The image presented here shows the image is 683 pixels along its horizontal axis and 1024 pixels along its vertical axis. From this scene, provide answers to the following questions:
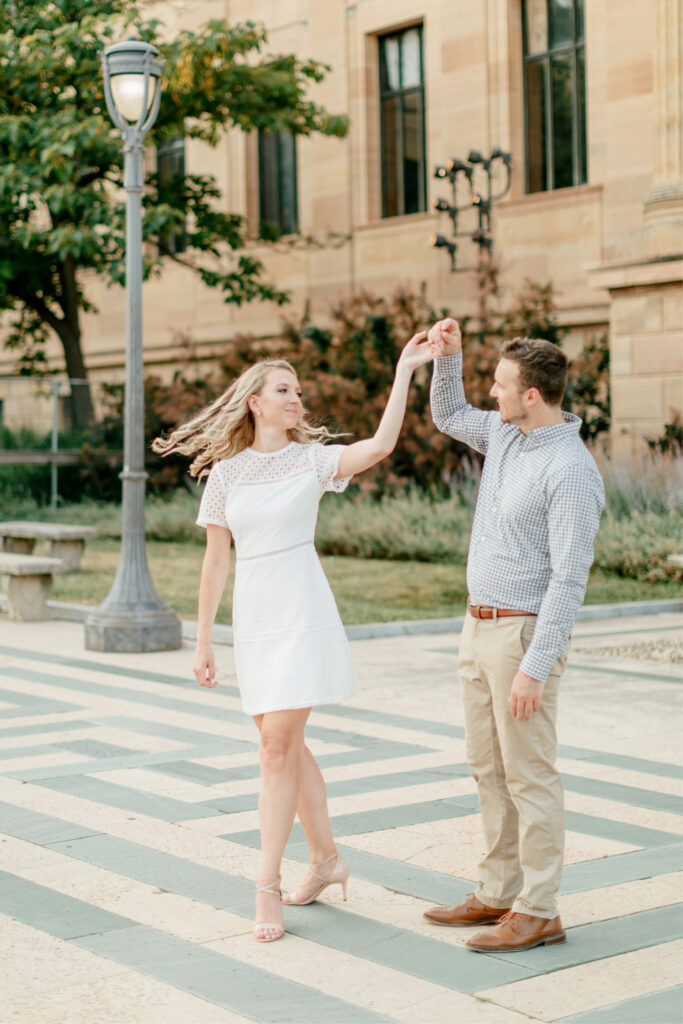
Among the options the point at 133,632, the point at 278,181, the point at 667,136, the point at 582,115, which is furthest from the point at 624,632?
the point at 278,181

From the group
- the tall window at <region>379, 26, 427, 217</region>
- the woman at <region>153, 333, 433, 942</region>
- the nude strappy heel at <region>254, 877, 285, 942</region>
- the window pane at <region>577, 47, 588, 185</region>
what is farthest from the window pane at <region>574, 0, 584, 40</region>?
the nude strappy heel at <region>254, 877, 285, 942</region>

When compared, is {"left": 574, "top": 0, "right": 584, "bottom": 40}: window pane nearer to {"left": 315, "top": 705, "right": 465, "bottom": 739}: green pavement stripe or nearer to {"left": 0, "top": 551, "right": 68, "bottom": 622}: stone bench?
{"left": 0, "top": 551, "right": 68, "bottom": 622}: stone bench

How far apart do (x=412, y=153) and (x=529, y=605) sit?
22925mm

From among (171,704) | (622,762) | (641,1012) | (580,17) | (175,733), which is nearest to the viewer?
(641,1012)

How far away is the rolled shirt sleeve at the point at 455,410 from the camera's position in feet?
→ 15.8

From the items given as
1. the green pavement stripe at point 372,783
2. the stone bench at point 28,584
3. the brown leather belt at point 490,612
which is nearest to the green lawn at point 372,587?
the stone bench at point 28,584

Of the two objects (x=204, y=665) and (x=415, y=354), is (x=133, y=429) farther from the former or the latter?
(x=415, y=354)

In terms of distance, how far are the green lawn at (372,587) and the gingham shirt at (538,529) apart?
820 centimetres

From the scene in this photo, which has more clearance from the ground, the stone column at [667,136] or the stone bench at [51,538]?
Answer: the stone column at [667,136]

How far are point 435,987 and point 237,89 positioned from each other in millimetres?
22332

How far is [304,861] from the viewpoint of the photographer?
541cm

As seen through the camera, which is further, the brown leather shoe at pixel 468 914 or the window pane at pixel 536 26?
the window pane at pixel 536 26

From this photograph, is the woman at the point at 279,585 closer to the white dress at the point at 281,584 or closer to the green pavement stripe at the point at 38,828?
the white dress at the point at 281,584

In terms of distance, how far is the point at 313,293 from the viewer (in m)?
27.6
